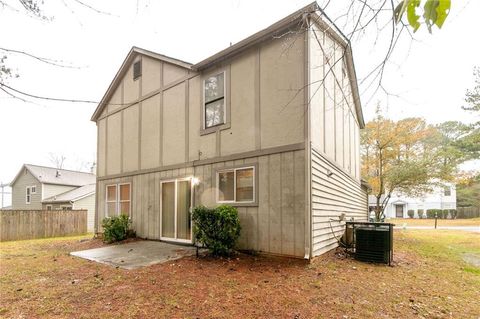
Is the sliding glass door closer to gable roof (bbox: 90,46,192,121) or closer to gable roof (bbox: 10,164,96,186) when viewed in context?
gable roof (bbox: 90,46,192,121)

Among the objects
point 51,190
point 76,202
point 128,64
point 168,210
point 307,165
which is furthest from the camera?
point 51,190

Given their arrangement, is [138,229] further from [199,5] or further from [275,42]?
[199,5]

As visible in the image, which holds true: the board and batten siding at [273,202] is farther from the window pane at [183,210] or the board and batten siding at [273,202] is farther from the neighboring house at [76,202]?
the neighboring house at [76,202]

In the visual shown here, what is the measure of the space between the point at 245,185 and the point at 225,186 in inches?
30.3

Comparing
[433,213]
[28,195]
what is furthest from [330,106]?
[433,213]

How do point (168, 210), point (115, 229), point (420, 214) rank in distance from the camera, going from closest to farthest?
point (168, 210), point (115, 229), point (420, 214)

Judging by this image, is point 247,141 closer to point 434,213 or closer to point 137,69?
point 137,69

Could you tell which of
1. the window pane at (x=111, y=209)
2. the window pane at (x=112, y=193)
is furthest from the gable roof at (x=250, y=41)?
the window pane at (x=111, y=209)

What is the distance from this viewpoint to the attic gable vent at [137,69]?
37.7ft

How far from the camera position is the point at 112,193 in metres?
12.3

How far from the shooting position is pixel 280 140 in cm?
690

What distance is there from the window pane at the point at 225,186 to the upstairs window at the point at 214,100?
5.25ft

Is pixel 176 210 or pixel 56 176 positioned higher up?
pixel 56 176

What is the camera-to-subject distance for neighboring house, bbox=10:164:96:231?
22.2 m
